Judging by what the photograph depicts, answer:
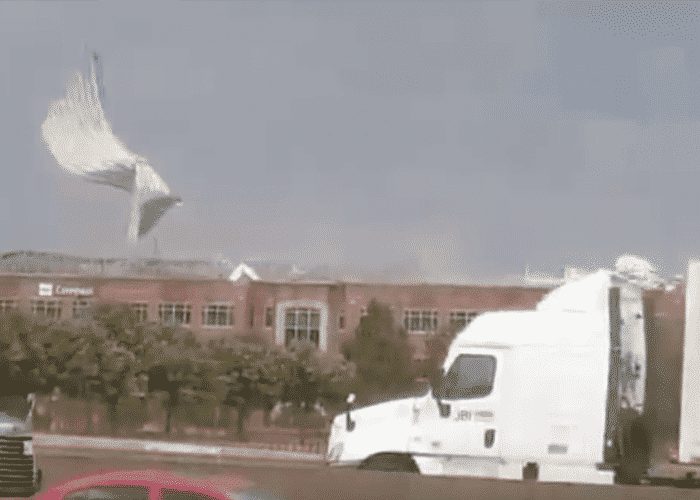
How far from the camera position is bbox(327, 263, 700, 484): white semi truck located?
10.9 m

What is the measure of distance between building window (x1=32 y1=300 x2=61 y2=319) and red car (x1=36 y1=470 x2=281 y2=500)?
1.56 meters

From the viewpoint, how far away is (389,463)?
11.3 m

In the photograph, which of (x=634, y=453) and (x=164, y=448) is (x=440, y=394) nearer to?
(x=634, y=453)

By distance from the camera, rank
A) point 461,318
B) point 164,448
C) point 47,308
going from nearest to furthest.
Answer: point 461,318
point 164,448
point 47,308

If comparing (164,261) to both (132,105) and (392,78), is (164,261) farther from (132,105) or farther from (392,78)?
(392,78)

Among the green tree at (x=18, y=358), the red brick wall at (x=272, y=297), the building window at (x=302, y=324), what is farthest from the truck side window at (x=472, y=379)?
the green tree at (x=18, y=358)

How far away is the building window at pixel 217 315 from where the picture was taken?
1109 centimetres

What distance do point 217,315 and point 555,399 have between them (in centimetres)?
264

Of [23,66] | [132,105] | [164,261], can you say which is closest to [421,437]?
[164,261]

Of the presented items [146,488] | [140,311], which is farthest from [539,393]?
[140,311]

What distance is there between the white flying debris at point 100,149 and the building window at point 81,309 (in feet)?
2.11

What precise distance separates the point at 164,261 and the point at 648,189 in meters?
3.76

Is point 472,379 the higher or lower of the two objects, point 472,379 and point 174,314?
the lower

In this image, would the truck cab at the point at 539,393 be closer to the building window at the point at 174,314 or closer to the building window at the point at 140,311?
the building window at the point at 174,314
